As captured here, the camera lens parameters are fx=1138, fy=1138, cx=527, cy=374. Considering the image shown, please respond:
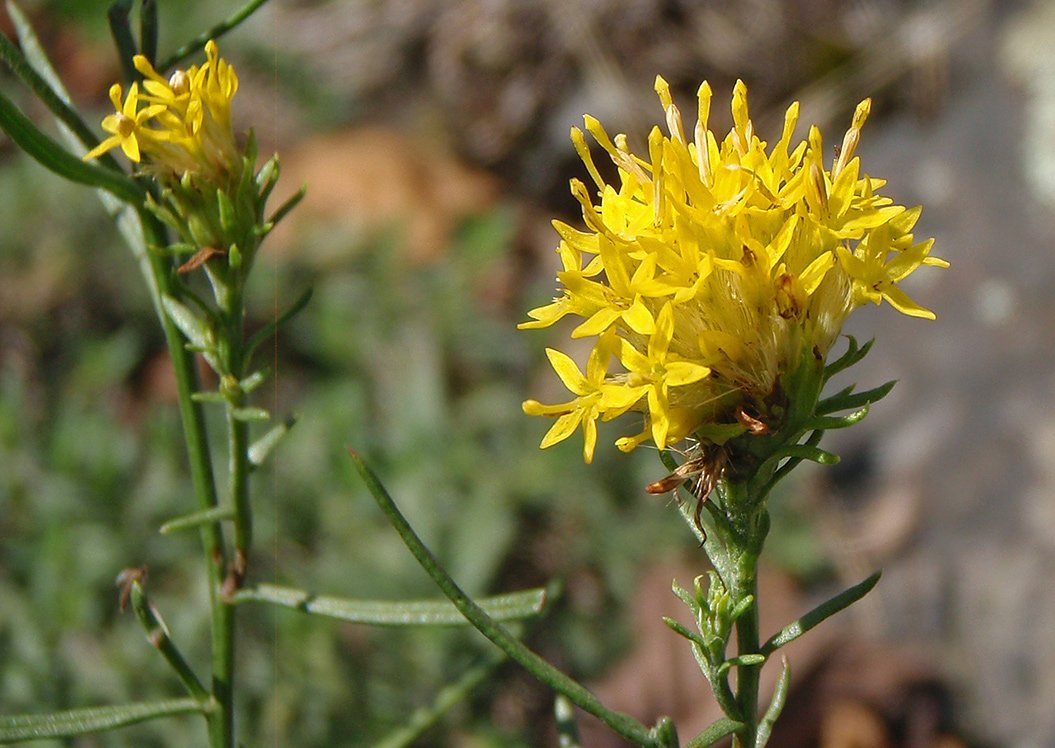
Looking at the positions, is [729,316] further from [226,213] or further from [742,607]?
[226,213]

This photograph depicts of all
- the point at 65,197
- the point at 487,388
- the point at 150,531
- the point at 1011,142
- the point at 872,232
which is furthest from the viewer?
the point at 1011,142

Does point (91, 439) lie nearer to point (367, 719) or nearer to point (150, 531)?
point (150, 531)

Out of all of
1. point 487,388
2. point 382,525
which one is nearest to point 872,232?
point 382,525

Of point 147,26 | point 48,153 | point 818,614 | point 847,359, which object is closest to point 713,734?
point 818,614

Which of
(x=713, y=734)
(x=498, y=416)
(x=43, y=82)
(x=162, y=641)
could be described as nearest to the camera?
(x=713, y=734)

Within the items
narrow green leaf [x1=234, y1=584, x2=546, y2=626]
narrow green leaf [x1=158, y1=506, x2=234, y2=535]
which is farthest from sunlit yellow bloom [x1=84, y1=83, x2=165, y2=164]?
narrow green leaf [x1=234, y1=584, x2=546, y2=626]
